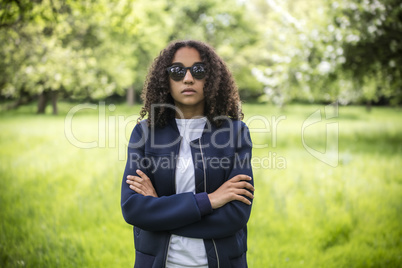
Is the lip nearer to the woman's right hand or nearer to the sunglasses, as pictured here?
the sunglasses

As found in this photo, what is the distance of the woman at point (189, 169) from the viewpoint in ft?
6.01

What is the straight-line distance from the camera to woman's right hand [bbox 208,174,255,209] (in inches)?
73.5

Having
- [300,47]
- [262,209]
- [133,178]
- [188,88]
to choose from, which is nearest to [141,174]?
[133,178]

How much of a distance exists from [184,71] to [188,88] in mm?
119

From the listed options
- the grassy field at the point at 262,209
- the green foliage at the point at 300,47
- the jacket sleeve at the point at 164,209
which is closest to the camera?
the jacket sleeve at the point at 164,209

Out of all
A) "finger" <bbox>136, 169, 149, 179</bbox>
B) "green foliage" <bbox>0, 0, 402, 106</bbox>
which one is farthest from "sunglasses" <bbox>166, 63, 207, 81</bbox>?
"green foliage" <bbox>0, 0, 402, 106</bbox>

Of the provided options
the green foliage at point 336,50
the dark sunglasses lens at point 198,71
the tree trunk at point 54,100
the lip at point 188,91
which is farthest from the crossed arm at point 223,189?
the tree trunk at point 54,100

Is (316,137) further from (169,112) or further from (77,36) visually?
(77,36)

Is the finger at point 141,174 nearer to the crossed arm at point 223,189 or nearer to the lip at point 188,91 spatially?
the crossed arm at point 223,189

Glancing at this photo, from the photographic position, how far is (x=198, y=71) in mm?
2041

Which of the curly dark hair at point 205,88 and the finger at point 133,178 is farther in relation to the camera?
the curly dark hair at point 205,88

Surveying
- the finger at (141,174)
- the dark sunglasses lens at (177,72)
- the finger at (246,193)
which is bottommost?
the finger at (246,193)

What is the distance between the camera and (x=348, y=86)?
33.9 ft

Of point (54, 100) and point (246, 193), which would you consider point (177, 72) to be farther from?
point (54, 100)
